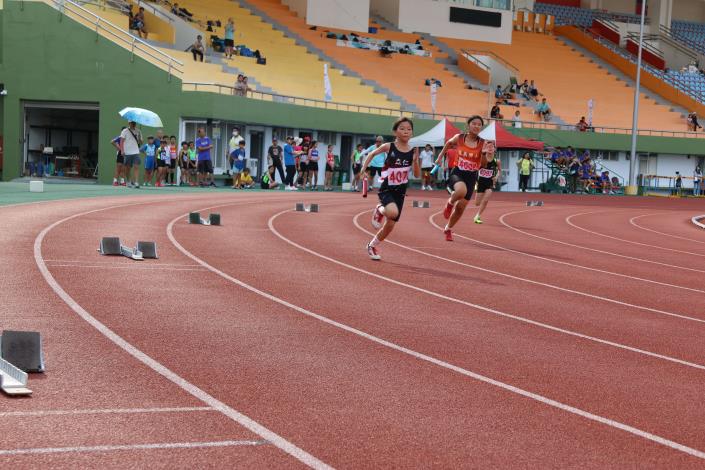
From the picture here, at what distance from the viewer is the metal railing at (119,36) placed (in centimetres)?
3616

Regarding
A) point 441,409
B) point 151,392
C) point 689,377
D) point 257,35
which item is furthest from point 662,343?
point 257,35

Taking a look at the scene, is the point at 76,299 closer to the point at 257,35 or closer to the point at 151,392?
Result: the point at 151,392

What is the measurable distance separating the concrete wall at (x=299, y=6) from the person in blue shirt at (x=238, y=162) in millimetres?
20722

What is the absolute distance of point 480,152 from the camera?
17.0m

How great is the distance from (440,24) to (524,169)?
18627mm

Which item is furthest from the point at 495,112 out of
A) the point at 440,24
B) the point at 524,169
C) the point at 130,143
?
the point at 130,143

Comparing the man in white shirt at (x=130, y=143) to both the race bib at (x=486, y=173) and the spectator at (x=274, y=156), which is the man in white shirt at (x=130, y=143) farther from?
the race bib at (x=486, y=173)

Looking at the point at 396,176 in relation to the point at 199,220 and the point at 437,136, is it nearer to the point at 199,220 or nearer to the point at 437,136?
the point at 199,220

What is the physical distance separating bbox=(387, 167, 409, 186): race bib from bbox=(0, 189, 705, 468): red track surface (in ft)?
3.56

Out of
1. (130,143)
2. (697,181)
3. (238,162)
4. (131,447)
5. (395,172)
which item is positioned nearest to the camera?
(131,447)

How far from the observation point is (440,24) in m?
61.4

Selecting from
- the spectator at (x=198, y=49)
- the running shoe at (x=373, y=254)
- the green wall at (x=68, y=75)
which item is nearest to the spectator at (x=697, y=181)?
the spectator at (x=198, y=49)

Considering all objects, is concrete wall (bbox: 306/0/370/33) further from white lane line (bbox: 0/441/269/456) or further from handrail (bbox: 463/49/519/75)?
white lane line (bbox: 0/441/269/456)

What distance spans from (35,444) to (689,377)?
15.0ft
